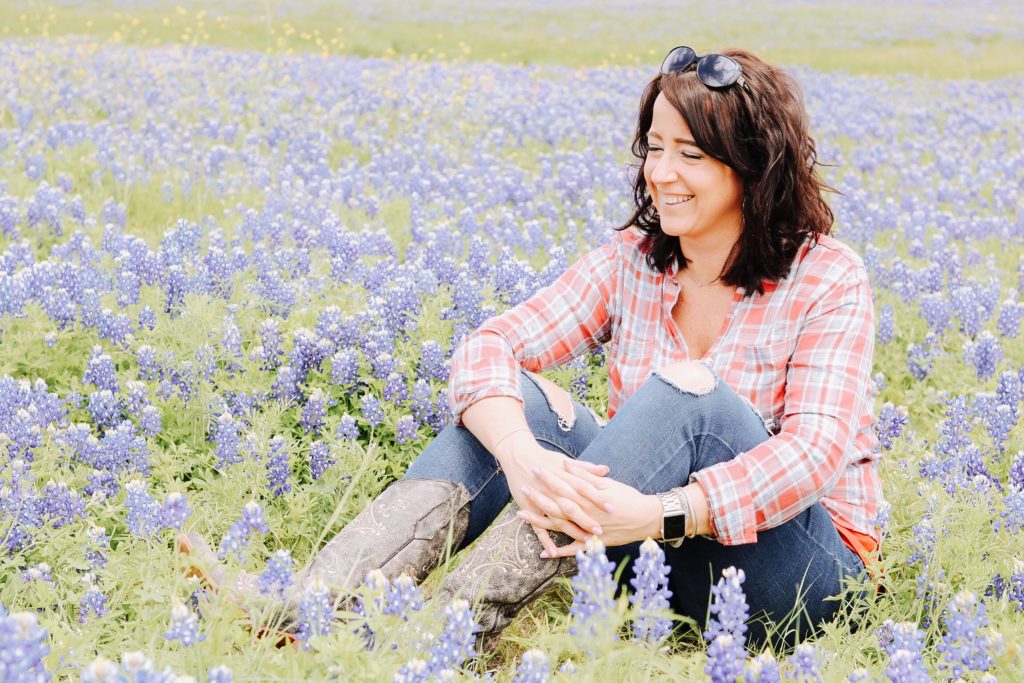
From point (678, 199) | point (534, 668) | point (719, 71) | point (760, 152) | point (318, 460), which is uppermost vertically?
point (719, 71)

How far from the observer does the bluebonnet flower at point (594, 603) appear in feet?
7.53

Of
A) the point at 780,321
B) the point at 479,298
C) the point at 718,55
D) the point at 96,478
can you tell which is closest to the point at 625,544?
the point at 780,321

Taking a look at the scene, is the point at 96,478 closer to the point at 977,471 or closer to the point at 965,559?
the point at 965,559

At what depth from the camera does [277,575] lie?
2.73m

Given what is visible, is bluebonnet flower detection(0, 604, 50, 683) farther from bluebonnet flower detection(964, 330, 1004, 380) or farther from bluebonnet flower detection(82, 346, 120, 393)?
bluebonnet flower detection(964, 330, 1004, 380)

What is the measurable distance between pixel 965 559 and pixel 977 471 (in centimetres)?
79

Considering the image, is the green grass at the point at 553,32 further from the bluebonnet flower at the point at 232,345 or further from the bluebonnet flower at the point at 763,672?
the bluebonnet flower at the point at 763,672

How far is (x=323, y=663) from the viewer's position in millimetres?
2590

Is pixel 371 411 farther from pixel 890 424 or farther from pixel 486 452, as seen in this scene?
pixel 890 424

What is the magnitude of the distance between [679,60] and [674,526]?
4.87 ft

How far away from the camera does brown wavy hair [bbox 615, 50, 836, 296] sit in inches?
137

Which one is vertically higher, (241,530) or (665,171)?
(665,171)

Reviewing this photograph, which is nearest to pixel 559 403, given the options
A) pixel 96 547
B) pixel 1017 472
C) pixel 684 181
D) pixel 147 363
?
pixel 684 181

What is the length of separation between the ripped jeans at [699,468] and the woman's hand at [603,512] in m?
0.08
